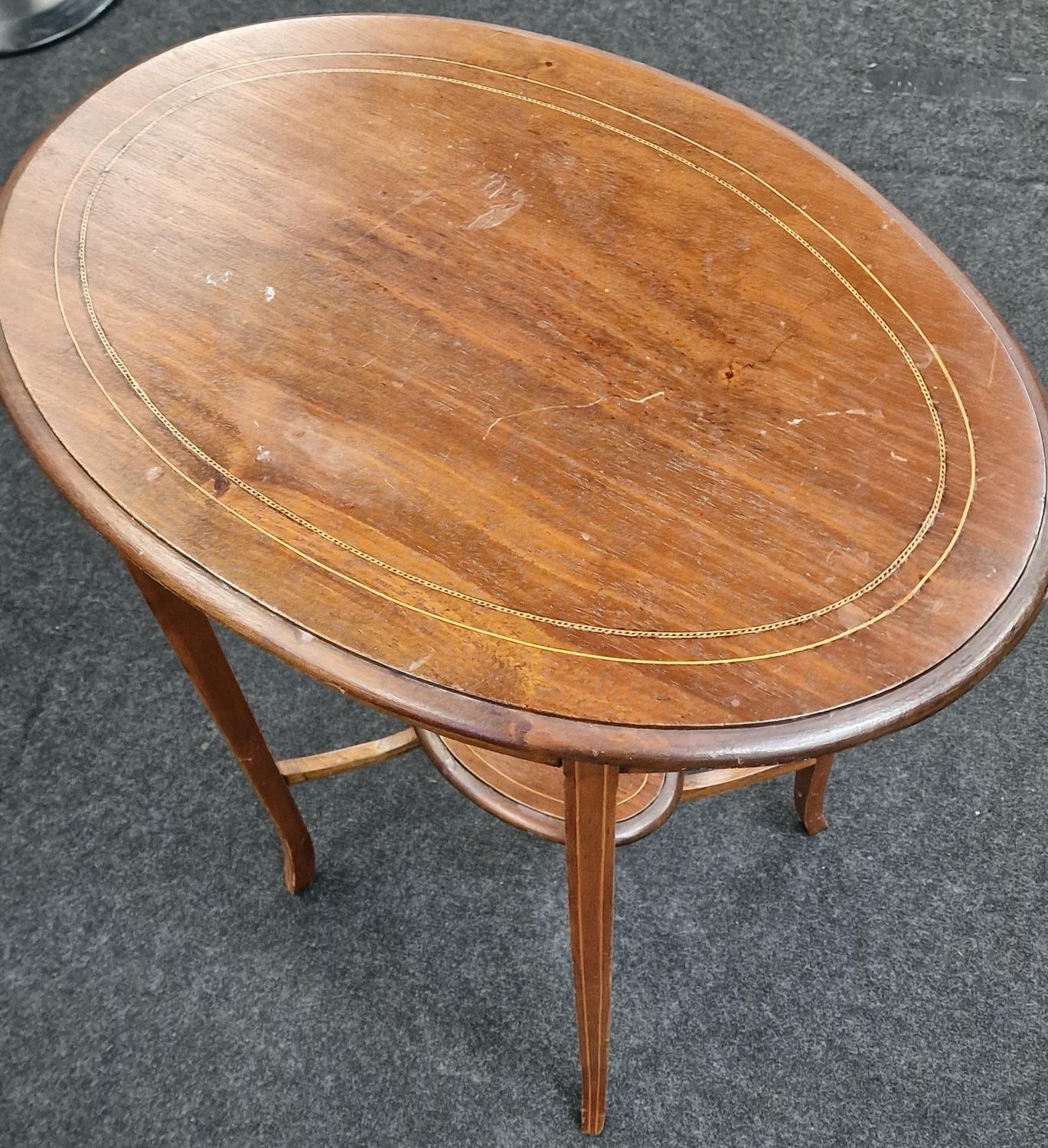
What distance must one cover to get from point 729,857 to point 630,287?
709 millimetres

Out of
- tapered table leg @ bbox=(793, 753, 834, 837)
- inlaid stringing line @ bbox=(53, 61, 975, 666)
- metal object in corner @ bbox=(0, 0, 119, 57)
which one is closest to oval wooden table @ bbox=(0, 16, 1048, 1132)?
inlaid stringing line @ bbox=(53, 61, 975, 666)

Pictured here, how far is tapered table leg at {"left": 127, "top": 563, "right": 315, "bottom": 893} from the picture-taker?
38.5 inches

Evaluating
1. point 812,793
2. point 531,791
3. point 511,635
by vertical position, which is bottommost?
point 812,793

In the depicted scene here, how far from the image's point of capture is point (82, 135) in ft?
3.47

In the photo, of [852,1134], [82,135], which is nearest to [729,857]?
[852,1134]

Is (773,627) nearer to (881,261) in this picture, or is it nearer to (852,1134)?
(881,261)

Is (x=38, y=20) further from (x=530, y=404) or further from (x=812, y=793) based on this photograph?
(x=812, y=793)

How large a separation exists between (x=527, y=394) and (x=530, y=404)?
0.01 metres

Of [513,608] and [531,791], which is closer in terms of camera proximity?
[513,608]

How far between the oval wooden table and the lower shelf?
98mm

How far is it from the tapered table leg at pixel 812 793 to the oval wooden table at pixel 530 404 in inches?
5.4

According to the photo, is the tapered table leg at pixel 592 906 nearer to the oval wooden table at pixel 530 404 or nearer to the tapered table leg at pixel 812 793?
the oval wooden table at pixel 530 404

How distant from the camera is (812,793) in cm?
130

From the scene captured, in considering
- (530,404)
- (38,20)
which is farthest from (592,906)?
(38,20)
